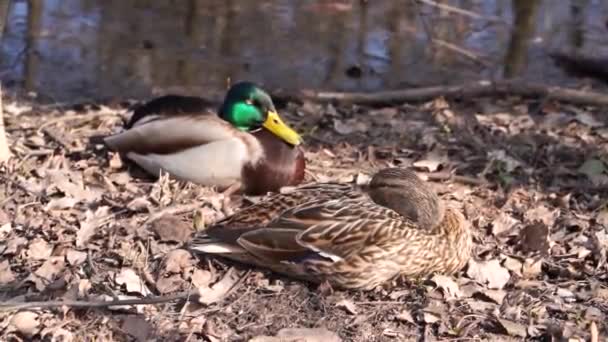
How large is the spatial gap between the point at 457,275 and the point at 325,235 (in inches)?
25.4

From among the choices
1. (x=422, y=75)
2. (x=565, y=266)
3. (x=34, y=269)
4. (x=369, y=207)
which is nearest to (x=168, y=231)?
(x=34, y=269)

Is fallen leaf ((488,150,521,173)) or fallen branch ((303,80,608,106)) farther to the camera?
fallen branch ((303,80,608,106))

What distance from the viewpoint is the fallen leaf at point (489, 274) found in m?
4.82

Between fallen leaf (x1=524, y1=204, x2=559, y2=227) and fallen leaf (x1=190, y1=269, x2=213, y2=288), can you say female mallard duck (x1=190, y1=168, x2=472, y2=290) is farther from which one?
fallen leaf (x1=524, y1=204, x2=559, y2=227)

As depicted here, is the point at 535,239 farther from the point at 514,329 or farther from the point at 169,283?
the point at 169,283

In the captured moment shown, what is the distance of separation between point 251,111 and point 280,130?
19 cm

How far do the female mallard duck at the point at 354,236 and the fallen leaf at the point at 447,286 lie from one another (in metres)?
0.03

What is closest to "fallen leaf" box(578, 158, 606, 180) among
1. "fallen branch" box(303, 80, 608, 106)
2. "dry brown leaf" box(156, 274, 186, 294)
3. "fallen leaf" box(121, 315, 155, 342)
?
"fallen branch" box(303, 80, 608, 106)

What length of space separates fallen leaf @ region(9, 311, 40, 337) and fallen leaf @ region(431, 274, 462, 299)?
1.65m

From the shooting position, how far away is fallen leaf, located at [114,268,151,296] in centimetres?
463

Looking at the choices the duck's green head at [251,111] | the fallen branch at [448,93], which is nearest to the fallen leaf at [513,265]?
the duck's green head at [251,111]

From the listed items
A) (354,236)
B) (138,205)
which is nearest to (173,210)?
(138,205)

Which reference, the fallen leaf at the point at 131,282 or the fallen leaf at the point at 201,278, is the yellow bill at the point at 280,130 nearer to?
the fallen leaf at the point at 201,278

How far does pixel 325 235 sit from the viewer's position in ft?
15.3
